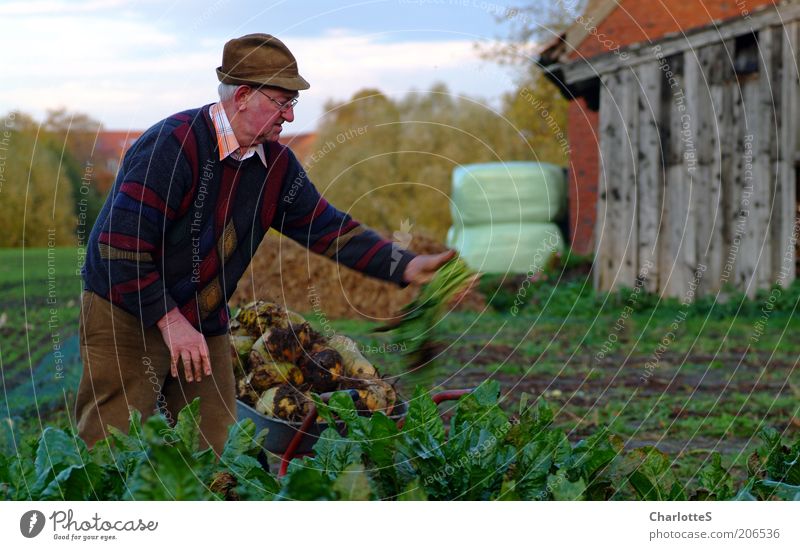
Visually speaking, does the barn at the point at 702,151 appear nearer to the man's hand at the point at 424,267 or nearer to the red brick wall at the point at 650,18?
the red brick wall at the point at 650,18

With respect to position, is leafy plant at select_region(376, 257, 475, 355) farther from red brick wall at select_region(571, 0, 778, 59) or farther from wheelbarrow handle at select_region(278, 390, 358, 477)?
red brick wall at select_region(571, 0, 778, 59)

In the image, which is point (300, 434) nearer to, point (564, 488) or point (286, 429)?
point (286, 429)

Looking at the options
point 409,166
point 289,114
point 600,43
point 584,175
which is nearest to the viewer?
point 289,114

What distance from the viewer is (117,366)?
3.35 metres

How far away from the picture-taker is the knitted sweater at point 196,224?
2990mm

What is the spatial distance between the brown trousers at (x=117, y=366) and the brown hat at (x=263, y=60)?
93cm

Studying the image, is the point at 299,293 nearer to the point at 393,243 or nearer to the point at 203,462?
the point at 393,243

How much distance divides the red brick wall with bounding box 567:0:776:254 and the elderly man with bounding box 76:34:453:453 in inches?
413

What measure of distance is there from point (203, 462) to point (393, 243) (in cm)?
110

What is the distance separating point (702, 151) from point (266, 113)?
891 centimetres

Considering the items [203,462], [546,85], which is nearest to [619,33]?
[546,85]

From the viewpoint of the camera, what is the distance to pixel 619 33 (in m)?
14.3

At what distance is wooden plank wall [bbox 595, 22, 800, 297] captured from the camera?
1058 cm

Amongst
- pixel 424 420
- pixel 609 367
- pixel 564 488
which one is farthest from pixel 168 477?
pixel 609 367
